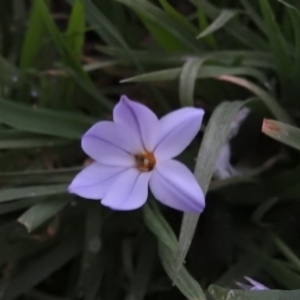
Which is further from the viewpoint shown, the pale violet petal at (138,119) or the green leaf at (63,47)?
the green leaf at (63,47)

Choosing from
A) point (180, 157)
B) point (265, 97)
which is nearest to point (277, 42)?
point (265, 97)

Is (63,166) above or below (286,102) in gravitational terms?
below

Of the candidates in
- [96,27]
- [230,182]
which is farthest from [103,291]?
[96,27]

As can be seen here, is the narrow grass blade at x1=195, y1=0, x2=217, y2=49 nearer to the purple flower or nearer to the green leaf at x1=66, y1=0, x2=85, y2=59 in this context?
the green leaf at x1=66, y1=0, x2=85, y2=59

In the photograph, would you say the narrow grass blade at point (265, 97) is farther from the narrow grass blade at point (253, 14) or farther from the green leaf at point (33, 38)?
the green leaf at point (33, 38)

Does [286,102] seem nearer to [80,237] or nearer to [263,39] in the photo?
[263,39]

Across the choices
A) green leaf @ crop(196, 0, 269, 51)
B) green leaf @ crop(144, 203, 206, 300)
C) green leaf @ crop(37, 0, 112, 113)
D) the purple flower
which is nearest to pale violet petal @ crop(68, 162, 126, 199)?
the purple flower

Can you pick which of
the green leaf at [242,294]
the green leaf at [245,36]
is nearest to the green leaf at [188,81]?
the green leaf at [245,36]
